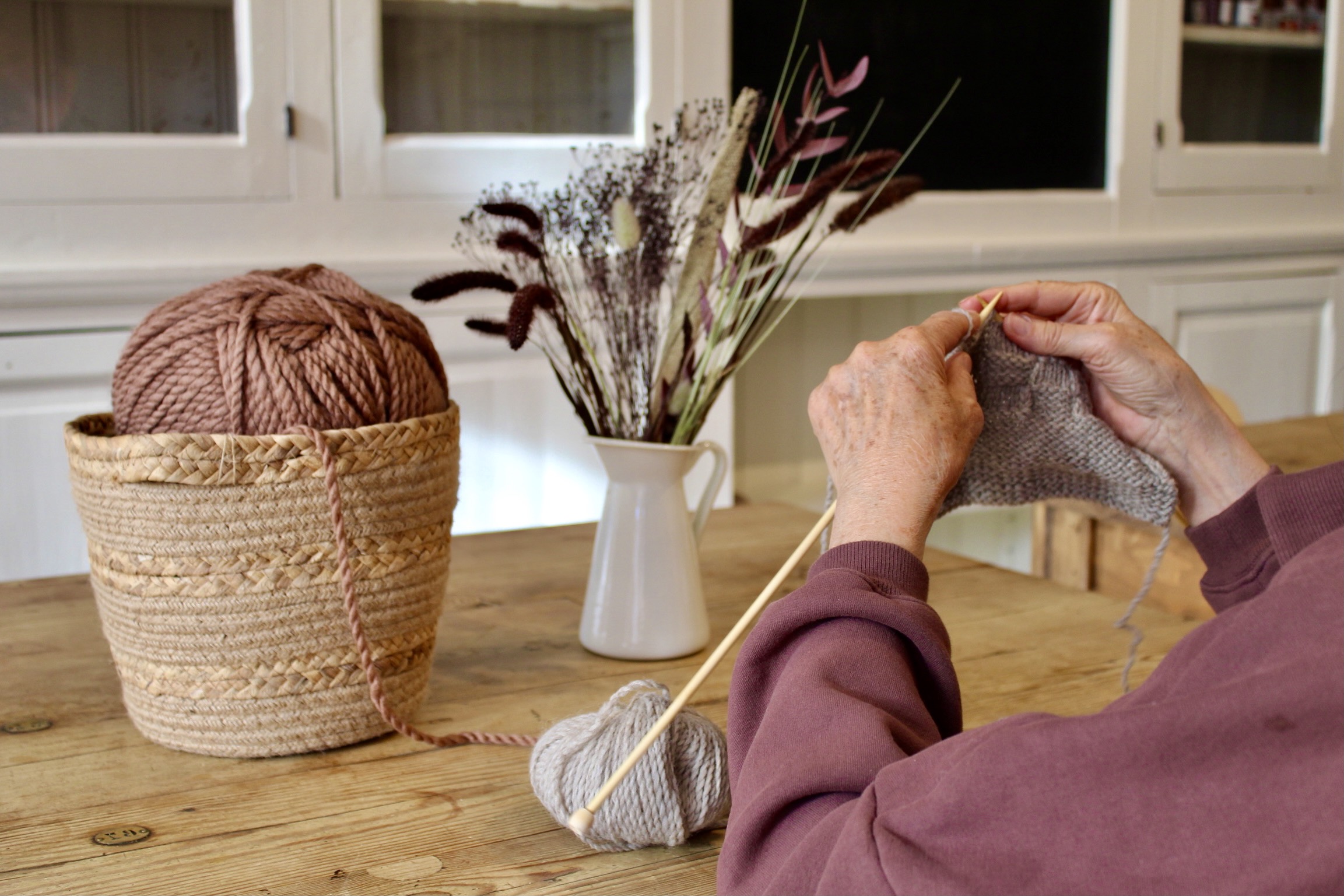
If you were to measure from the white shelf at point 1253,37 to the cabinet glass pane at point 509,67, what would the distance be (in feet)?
4.55

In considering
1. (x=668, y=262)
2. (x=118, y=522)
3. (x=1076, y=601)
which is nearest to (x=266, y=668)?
(x=118, y=522)

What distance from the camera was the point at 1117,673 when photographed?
37.7 inches

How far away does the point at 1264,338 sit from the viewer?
2.87 m

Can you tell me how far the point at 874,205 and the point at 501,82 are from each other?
50.6 inches

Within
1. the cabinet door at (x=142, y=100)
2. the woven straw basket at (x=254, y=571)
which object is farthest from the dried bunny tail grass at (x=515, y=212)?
the cabinet door at (x=142, y=100)

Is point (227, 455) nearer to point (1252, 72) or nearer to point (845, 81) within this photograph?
point (845, 81)

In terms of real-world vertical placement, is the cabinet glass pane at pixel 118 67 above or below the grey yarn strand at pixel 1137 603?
above

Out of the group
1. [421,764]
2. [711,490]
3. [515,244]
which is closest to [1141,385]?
[711,490]

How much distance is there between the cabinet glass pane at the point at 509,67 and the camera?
78.2 inches

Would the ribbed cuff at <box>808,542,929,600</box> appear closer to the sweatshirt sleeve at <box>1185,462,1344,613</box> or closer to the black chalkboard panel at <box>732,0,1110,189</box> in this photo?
the sweatshirt sleeve at <box>1185,462,1344,613</box>

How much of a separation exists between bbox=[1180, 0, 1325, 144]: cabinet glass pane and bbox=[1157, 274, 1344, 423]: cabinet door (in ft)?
1.16

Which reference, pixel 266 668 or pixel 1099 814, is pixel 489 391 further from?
pixel 1099 814

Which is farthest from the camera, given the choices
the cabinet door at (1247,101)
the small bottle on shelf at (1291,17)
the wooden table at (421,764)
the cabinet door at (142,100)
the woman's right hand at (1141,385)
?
the small bottle on shelf at (1291,17)

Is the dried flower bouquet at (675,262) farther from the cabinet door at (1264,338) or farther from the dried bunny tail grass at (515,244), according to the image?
the cabinet door at (1264,338)
